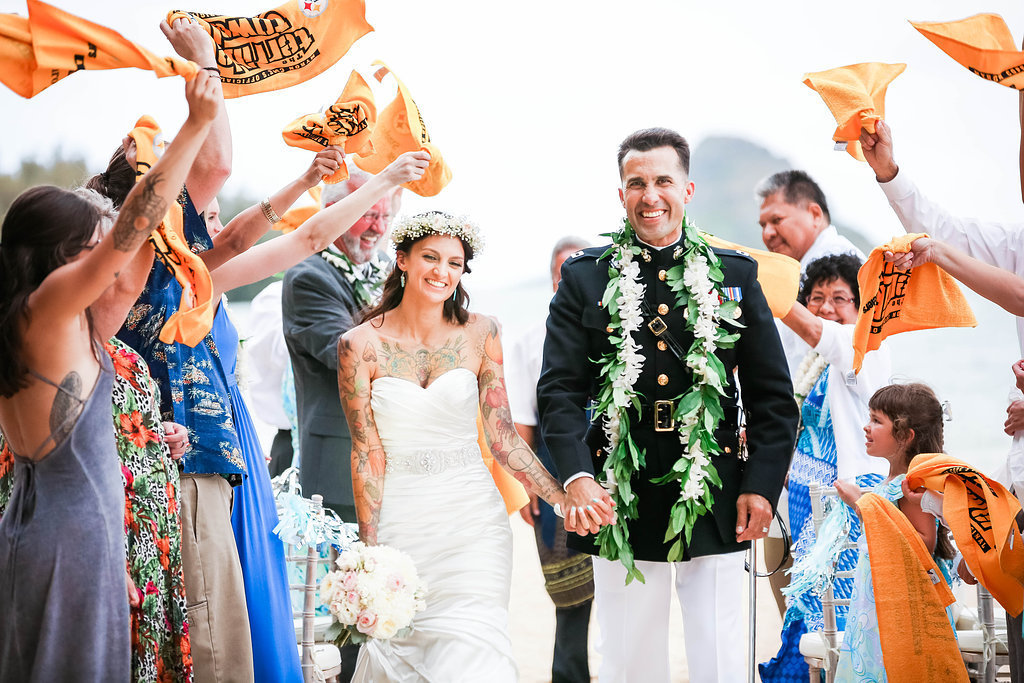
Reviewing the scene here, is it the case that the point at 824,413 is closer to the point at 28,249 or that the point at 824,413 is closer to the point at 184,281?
the point at 184,281

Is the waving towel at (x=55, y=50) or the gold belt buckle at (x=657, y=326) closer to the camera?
the waving towel at (x=55, y=50)

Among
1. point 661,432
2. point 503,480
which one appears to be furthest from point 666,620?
point 503,480

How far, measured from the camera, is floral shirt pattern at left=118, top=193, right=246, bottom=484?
2.80 meters

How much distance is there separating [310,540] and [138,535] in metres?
1.18

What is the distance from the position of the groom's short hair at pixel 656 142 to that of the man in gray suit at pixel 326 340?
5.44 feet

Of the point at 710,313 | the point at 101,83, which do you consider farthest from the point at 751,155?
the point at 710,313

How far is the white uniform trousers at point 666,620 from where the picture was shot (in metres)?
2.91

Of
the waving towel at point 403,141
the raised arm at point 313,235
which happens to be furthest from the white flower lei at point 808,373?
the raised arm at point 313,235

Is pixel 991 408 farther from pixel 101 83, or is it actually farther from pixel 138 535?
pixel 138 535

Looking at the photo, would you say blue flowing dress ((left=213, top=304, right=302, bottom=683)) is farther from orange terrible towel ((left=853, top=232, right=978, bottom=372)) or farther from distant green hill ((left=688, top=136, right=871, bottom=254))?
distant green hill ((left=688, top=136, right=871, bottom=254))

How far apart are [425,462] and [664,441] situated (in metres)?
0.83

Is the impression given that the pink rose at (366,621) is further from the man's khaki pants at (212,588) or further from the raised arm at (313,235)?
the raised arm at (313,235)

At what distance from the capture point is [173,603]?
99.9 inches

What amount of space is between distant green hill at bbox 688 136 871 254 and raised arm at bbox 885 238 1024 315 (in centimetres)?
858
